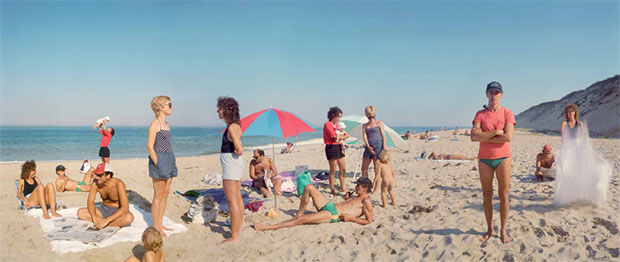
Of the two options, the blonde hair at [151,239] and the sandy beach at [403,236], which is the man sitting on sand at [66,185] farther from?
the blonde hair at [151,239]

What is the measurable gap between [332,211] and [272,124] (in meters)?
1.78

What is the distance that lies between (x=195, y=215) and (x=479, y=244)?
4.19 metres

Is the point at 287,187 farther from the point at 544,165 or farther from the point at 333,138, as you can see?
the point at 544,165

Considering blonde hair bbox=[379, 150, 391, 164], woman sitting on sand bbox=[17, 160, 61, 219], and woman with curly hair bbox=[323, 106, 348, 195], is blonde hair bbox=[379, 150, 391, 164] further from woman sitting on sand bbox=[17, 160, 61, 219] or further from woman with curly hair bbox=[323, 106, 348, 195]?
woman sitting on sand bbox=[17, 160, 61, 219]

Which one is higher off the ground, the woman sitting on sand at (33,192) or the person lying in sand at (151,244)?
the woman sitting on sand at (33,192)

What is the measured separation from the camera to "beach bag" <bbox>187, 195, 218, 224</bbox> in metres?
5.09

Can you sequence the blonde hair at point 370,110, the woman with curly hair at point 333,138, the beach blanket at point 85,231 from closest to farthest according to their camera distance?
1. the beach blanket at point 85,231
2. the blonde hair at point 370,110
3. the woman with curly hair at point 333,138

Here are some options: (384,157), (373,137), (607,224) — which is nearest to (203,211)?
(384,157)

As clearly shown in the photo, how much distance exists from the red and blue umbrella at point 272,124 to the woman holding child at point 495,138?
2.89 metres

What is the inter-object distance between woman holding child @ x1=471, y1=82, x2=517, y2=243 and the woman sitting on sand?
626cm

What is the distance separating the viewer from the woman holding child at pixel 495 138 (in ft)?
11.2

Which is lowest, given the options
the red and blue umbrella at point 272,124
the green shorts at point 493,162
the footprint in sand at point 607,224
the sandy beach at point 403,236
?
the sandy beach at point 403,236

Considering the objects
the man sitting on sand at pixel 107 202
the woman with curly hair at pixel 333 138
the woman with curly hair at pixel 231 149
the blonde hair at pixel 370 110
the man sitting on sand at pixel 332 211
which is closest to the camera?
the woman with curly hair at pixel 231 149

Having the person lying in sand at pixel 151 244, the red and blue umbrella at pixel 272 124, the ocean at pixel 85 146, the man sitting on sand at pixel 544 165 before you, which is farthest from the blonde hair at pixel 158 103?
the man sitting on sand at pixel 544 165
